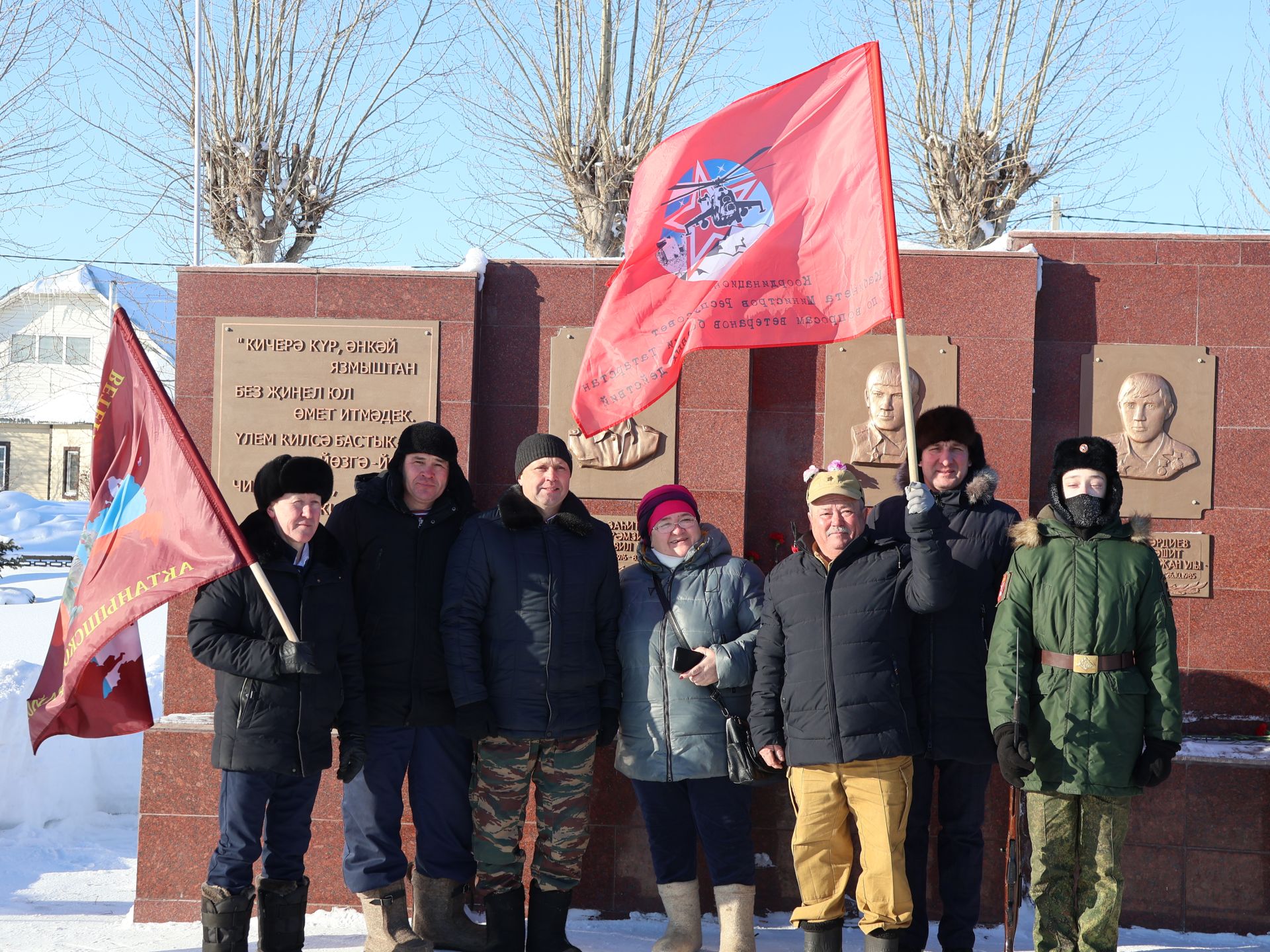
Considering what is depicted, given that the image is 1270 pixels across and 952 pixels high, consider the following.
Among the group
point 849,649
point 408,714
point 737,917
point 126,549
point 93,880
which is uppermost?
point 126,549

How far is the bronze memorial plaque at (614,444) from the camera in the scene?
16.9 ft

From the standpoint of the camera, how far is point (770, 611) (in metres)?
3.88

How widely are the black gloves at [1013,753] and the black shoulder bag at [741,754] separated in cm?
74

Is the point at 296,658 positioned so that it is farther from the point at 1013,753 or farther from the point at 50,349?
the point at 50,349

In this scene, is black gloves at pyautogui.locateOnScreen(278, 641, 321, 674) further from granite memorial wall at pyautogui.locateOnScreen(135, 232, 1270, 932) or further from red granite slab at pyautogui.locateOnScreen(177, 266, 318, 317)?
red granite slab at pyautogui.locateOnScreen(177, 266, 318, 317)

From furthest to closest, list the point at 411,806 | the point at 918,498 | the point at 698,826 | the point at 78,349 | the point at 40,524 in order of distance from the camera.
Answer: the point at 78,349 → the point at 40,524 → the point at 411,806 → the point at 698,826 → the point at 918,498

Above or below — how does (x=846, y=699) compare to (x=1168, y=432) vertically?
below

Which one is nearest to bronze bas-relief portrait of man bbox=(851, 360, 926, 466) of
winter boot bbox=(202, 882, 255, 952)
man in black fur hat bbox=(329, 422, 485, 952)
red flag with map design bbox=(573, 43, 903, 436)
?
red flag with map design bbox=(573, 43, 903, 436)

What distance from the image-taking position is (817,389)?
520 centimetres

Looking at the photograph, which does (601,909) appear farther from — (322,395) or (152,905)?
(322,395)

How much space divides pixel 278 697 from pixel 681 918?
1662 mm

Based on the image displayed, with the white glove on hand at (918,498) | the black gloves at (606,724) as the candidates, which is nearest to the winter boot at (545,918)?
the black gloves at (606,724)

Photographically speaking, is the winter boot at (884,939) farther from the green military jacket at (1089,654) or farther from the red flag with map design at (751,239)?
the red flag with map design at (751,239)

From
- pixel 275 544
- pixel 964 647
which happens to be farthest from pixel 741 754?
pixel 275 544
